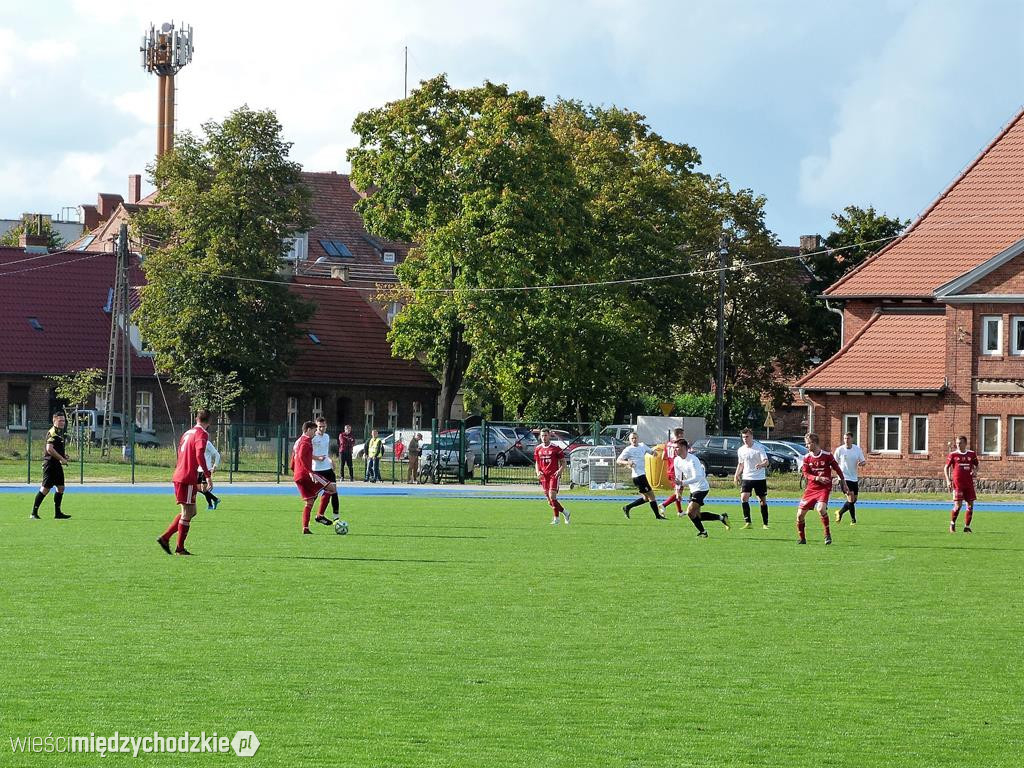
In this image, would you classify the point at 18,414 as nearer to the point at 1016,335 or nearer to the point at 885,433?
the point at 885,433

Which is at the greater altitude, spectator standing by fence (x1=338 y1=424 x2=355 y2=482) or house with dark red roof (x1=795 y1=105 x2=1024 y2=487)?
house with dark red roof (x1=795 y1=105 x2=1024 y2=487)

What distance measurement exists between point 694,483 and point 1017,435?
25.3 meters

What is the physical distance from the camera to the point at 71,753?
8.25 meters

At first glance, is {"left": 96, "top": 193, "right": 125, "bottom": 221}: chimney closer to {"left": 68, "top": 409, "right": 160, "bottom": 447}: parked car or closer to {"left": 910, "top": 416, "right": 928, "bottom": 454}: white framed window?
{"left": 68, "top": 409, "right": 160, "bottom": 447}: parked car

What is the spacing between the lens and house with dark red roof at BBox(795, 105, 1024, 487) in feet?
158

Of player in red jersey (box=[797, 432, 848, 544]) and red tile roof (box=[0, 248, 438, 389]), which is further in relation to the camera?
red tile roof (box=[0, 248, 438, 389])

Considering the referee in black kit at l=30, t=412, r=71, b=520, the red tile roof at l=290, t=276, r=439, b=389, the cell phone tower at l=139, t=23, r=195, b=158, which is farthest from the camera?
the cell phone tower at l=139, t=23, r=195, b=158

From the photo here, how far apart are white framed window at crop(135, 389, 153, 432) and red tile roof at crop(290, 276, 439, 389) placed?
668 centimetres

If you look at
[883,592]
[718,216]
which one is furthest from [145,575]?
[718,216]

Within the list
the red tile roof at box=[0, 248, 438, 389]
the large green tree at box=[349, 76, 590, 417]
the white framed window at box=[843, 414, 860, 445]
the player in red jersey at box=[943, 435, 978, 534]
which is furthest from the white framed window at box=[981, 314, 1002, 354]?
the red tile roof at box=[0, 248, 438, 389]

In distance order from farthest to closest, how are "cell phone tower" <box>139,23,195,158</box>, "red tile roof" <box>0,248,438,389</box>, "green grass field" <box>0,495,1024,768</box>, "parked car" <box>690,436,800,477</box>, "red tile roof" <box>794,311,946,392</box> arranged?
"cell phone tower" <box>139,23,195,158</box> → "red tile roof" <box>0,248,438,389</box> → "parked car" <box>690,436,800,477</box> → "red tile roof" <box>794,311,946,392</box> → "green grass field" <box>0,495,1024,768</box>

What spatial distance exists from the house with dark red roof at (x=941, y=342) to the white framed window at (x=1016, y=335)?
3 cm

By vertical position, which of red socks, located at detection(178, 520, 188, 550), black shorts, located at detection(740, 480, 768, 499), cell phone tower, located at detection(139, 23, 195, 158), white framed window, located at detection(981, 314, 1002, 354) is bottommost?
red socks, located at detection(178, 520, 188, 550)

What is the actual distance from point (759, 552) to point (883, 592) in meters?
5.60
